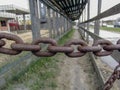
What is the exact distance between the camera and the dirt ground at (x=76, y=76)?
3551mm

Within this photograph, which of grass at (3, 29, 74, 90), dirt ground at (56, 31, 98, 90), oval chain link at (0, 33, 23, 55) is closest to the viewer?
oval chain link at (0, 33, 23, 55)

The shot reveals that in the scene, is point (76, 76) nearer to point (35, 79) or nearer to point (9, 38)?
point (35, 79)

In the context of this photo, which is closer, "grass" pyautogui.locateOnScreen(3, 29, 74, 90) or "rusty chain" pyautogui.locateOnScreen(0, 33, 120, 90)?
"rusty chain" pyautogui.locateOnScreen(0, 33, 120, 90)

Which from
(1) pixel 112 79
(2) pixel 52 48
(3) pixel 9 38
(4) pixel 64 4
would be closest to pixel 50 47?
(2) pixel 52 48

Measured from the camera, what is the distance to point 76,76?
425cm

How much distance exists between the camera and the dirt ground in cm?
355

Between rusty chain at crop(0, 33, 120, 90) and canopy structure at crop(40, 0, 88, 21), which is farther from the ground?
canopy structure at crop(40, 0, 88, 21)

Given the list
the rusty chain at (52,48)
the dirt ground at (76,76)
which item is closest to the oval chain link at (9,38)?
the rusty chain at (52,48)

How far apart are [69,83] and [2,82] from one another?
1.34 m

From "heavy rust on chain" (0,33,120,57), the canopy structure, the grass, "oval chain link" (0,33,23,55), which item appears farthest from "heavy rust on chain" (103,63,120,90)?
the canopy structure

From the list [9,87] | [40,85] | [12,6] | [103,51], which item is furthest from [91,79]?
[12,6]

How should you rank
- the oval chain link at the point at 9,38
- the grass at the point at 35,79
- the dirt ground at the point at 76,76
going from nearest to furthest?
1. the oval chain link at the point at 9,38
2. the grass at the point at 35,79
3. the dirt ground at the point at 76,76

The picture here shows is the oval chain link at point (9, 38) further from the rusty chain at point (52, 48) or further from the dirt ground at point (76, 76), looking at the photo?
the dirt ground at point (76, 76)

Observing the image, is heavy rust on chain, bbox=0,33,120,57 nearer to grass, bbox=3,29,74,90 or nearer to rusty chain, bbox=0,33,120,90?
rusty chain, bbox=0,33,120,90
